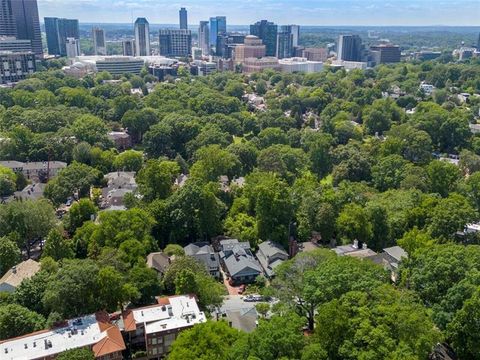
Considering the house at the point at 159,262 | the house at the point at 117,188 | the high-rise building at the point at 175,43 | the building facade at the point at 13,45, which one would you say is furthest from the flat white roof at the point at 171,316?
the high-rise building at the point at 175,43

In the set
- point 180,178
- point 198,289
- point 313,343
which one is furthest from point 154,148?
point 313,343

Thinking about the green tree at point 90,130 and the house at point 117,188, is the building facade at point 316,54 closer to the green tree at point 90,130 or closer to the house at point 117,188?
the green tree at point 90,130

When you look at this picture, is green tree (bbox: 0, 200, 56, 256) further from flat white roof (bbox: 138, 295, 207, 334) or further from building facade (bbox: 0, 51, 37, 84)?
building facade (bbox: 0, 51, 37, 84)

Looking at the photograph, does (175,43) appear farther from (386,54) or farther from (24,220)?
(24,220)

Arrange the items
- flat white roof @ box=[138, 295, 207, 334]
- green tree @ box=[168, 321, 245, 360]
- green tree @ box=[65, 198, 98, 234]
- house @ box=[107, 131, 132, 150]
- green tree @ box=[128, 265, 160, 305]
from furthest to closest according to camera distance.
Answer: house @ box=[107, 131, 132, 150], green tree @ box=[65, 198, 98, 234], green tree @ box=[128, 265, 160, 305], flat white roof @ box=[138, 295, 207, 334], green tree @ box=[168, 321, 245, 360]

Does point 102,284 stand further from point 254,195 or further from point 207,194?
point 254,195

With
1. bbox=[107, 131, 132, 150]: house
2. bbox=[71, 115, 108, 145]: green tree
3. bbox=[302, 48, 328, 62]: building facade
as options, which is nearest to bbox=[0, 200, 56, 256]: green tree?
bbox=[71, 115, 108, 145]: green tree
